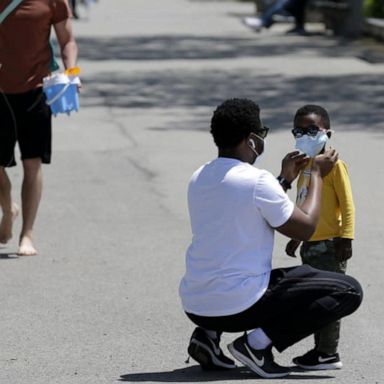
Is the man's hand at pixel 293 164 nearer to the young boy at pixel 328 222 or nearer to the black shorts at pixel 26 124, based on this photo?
the young boy at pixel 328 222

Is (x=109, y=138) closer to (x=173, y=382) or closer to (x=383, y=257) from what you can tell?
(x=383, y=257)

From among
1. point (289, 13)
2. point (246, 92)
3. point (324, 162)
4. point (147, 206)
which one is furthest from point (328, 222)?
point (289, 13)

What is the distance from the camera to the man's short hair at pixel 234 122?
5852mm

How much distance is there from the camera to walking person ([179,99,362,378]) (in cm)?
→ 582

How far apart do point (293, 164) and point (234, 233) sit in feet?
1.36

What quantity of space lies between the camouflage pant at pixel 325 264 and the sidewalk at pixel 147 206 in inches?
5.5

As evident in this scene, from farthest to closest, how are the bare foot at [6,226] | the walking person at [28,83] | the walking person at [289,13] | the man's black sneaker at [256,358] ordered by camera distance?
the walking person at [289,13] < the bare foot at [6,226] < the walking person at [28,83] < the man's black sneaker at [256,358]

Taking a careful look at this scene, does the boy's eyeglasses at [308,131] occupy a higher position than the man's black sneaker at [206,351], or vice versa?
the boy's eyeglasses at [308,131]

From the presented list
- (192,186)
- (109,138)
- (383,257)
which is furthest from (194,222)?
(109,138)

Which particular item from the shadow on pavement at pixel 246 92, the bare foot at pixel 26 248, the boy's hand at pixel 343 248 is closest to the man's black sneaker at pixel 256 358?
the boy's hand at pixel 343 248

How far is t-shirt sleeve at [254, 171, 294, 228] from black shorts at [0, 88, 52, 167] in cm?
341

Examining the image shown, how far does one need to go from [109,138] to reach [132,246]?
512 cm

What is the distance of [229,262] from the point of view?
19.2 ft

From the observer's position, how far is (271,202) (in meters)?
5.78
